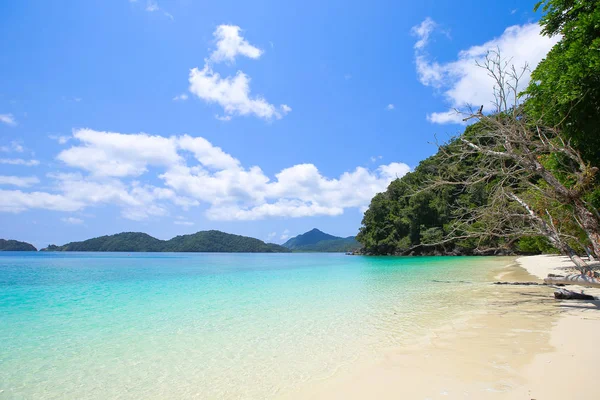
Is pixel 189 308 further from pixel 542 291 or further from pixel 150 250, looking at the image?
pixel 150 250

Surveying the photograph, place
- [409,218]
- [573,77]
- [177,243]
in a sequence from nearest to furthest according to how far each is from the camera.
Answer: [573,77]
[409,218]
[177,243]

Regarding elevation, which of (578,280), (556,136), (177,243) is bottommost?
(578,280)

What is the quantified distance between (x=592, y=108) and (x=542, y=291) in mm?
5889

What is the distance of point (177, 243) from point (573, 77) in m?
140

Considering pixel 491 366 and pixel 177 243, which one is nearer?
pixel 491 366

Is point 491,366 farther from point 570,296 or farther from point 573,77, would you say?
point 570,296

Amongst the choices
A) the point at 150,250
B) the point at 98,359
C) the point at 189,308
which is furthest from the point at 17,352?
the point at 150,250

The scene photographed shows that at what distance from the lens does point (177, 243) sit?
5231 inches

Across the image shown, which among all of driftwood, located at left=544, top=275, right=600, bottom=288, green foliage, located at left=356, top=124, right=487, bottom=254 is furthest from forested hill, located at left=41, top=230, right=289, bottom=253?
driftwood, located at left=544, top=275, right=600, bottom=288

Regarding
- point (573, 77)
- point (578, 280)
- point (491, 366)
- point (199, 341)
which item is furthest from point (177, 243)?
point (491, 366)

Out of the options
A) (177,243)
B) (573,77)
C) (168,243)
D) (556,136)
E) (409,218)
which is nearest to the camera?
(573,77)

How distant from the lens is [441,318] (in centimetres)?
665

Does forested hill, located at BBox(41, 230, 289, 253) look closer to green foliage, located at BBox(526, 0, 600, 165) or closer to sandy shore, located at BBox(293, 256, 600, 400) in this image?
green foliage, located at BBox(526, 0, 600, 165)

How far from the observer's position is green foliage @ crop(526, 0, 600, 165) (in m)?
5.69
